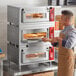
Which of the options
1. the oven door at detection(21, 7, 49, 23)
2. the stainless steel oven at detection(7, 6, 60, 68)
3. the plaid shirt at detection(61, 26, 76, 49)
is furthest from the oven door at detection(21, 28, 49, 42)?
the plaid shirt at detection(61, 26, 76, 49)

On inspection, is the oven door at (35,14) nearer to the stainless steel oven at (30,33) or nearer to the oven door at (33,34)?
the stainless steel oven at (30,33)

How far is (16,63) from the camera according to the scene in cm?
291

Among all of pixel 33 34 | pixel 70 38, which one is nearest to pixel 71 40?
pixel 70 38

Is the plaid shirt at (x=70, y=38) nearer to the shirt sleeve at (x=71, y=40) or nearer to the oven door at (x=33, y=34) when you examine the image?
the shirt sleeve at (x=71, y=40)

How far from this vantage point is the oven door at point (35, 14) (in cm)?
279

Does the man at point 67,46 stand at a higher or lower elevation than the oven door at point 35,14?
lower

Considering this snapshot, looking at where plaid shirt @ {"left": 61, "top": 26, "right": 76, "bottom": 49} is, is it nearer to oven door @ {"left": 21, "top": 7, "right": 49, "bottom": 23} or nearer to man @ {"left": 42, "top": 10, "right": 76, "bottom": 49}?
man @ {"left": 42, "top": 10, "right": 76, "bottom": 49}

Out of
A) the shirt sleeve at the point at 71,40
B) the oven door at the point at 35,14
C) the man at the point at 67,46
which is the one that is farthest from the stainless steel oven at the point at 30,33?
the shirt sleeve at the point at 71,40

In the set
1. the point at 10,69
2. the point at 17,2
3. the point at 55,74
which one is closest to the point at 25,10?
the point at 17,2

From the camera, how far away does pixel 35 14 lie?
2857mm

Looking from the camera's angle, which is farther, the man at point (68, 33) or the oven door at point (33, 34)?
the oven door at point (33, 34)

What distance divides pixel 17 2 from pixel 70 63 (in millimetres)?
992

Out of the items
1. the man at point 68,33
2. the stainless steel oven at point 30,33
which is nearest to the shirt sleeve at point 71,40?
the man at point 68,33

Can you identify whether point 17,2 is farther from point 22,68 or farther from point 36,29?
point 22,68
